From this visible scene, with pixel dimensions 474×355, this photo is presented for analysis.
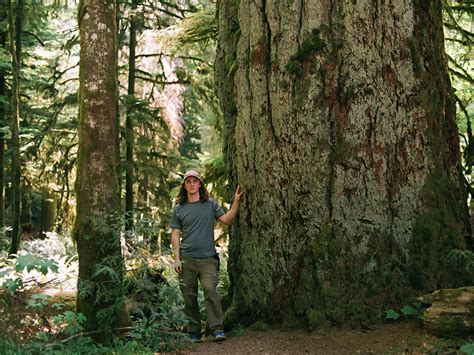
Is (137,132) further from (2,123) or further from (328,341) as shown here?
(328,341)

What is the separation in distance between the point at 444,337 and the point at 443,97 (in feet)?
9.31

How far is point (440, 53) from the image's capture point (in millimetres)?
6590

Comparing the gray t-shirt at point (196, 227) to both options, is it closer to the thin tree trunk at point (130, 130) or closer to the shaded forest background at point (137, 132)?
the shaded forest background at point (137, 132)

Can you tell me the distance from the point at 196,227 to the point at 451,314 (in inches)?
126

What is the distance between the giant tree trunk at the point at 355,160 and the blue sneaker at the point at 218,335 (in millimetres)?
586

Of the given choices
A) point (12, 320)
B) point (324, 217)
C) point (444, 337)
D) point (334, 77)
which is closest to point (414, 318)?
point (444, 337)

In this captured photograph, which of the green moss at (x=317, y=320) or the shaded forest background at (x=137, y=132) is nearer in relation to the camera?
the green moss at (x=317, y=320)

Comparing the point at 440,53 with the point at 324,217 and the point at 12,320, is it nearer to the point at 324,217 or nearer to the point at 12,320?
the point at 324,217

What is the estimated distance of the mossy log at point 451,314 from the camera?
16.6 feet

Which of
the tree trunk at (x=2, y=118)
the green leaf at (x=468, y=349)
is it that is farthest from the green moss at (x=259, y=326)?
the tree trunk at (x=2, y=118)

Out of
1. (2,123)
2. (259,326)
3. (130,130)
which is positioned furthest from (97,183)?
(2,123)

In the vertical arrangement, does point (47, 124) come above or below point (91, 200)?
above

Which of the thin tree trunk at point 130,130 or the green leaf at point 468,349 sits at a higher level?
the thin tree trunk at point 130,130

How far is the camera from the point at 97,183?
20.5ft
